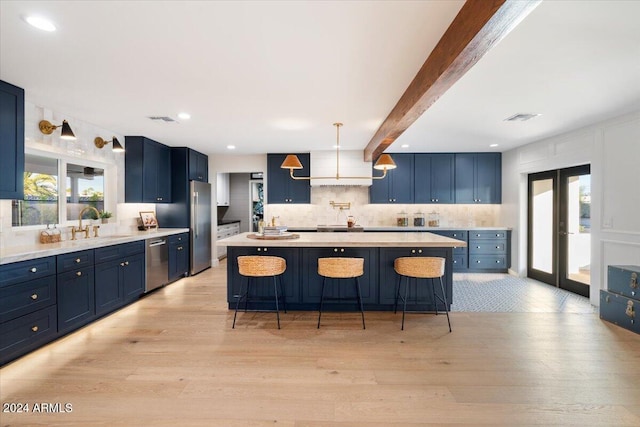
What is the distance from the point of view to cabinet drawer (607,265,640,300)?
307cm

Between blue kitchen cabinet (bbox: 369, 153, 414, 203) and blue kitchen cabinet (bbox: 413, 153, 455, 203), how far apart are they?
12 cm

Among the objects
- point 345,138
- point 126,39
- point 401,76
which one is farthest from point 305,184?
point 126,39

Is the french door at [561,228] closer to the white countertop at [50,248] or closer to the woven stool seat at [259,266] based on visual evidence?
the woven stool seat at [259,266]

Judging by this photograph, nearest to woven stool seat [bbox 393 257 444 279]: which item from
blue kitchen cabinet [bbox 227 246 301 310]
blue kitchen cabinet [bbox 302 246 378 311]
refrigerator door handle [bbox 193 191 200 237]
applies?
blue kitchen cabinet [bbox 302 246 378 311]

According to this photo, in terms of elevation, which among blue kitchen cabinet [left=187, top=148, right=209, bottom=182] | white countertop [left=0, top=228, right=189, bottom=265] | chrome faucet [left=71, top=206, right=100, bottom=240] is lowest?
white countertop [left=0, top=228, right=189, bottom=265]

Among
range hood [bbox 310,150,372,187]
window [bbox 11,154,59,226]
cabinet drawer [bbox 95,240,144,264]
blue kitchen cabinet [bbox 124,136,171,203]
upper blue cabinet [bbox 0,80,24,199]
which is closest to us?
upper blue cabinet [bbox 0,80,24,199]

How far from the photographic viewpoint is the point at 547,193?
512 centimetres

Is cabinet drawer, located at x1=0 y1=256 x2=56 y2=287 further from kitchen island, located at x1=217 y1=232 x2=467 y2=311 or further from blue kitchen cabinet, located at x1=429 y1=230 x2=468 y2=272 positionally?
blue kitchen cabinet, located at x1=429 y1=230 x2=468 y2=272

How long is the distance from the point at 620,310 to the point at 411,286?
7.21 feet

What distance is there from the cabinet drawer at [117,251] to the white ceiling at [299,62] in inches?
64.7

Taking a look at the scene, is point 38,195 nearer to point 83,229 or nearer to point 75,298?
point 83,229

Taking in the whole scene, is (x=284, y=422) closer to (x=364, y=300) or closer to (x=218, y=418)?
(x=218, y=418)

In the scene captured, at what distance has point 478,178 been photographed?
6137mm

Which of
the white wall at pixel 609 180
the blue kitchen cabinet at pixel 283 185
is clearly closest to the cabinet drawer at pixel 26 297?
the blue kitchen cabinet at pixel 283 185
